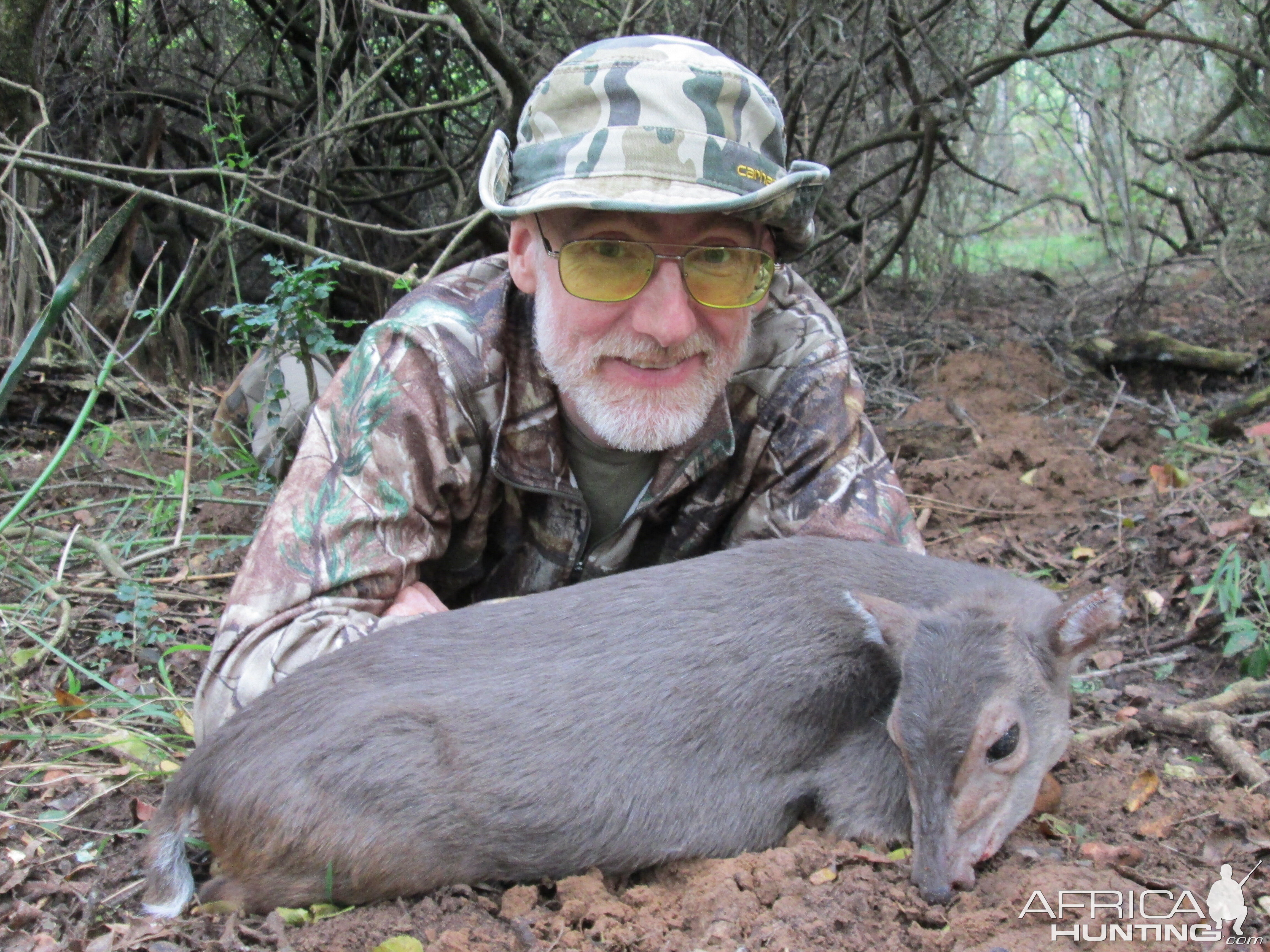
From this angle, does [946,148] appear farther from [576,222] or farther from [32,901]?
[32,901]

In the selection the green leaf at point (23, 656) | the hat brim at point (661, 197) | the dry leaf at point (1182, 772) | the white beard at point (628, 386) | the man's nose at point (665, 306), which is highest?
the hat brim at point (661, 197)

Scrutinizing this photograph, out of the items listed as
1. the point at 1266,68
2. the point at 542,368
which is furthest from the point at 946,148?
the point at 542,368

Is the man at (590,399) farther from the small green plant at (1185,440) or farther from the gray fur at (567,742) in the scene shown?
the small green plant at (1185,440)

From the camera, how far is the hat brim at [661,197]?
2.98 meters

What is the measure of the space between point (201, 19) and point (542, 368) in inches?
221

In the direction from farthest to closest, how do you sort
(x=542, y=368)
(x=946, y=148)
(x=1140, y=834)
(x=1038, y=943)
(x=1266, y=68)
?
(x=946, y=148), (x=1266, y=68), (x=542, y=368), (x=1140, y=834), (x=1038, y=943)

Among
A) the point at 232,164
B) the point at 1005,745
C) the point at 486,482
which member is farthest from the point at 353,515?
the point at 232,164

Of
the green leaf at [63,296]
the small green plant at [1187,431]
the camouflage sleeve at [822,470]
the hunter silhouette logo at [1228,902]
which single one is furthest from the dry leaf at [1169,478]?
the green leaf at [63,296]

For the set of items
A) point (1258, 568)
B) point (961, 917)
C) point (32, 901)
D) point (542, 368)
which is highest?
point (542, 368)

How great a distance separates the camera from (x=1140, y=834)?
246cm

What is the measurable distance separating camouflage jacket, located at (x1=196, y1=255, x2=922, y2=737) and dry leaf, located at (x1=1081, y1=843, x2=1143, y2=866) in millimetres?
1377

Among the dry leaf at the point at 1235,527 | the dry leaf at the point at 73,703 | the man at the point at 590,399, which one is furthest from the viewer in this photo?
the dry leaf at the point at 1235,527

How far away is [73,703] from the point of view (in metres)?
3.37

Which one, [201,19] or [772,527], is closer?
[772,527]
